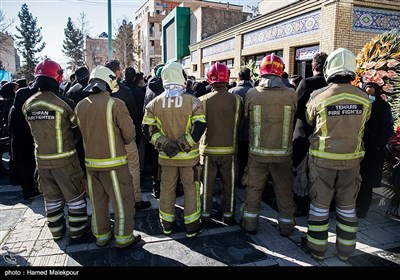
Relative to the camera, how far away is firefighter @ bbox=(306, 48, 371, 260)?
3139 millimetres

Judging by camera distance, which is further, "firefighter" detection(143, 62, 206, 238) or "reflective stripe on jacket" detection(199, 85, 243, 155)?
"reflective stripe on jacket" detection(199, 85, 243, 155)

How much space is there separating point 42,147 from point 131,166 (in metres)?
1.37

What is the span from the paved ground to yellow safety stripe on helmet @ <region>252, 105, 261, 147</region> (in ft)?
4.05

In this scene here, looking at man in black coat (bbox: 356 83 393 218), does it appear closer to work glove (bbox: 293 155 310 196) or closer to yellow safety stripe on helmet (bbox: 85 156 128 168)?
work glove (bbox: 293 155 310 196)

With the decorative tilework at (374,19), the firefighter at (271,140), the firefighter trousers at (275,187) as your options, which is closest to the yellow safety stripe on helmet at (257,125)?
the firefighter at (271,140)

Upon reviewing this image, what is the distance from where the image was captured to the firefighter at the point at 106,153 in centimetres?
330

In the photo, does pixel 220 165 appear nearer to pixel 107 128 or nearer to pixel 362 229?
pixel 107 128

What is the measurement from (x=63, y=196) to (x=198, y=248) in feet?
6.04

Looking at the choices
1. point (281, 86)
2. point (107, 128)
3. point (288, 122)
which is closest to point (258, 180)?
point (288, 122)

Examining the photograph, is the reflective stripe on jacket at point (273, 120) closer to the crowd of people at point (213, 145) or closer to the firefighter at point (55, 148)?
the crowd of people at point (213, 145)

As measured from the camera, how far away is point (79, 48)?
54938 millimetres

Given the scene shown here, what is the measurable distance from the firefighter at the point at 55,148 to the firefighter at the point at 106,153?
328mm

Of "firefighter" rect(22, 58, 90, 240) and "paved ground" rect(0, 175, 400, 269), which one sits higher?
"firefighter" rect(22, 58, 90, 240)

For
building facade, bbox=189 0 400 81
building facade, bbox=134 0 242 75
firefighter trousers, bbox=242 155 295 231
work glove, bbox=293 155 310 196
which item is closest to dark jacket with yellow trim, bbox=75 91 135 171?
firefighter trousers, bbox=242 155 295 231
